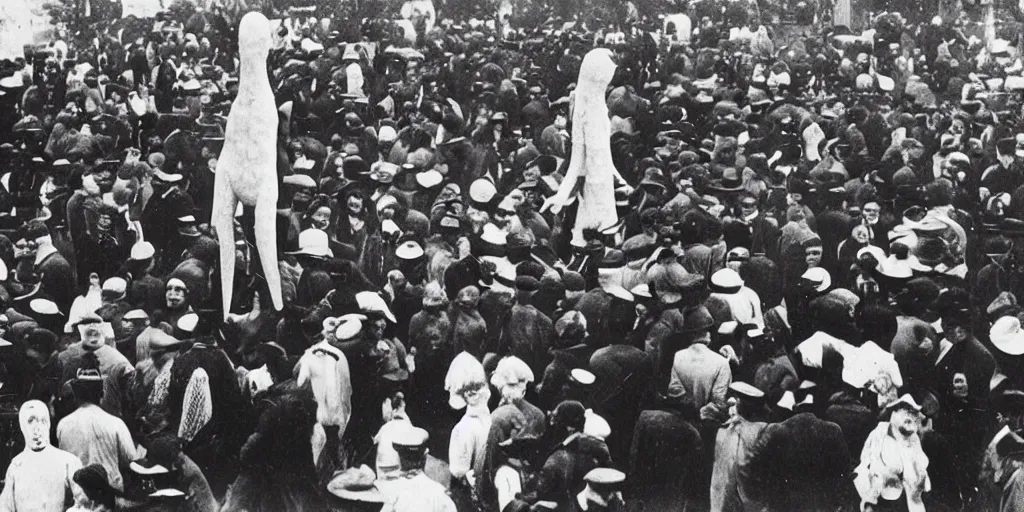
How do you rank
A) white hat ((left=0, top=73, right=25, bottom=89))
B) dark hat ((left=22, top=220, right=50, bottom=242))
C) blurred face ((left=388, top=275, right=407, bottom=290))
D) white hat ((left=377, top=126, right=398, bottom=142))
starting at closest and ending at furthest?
blurred face ((left=388, top=275, right=407, bottom=290)), dark hat ((left=22, top=220, right=50, bottom=242)), white hat ((left=377, top=126, right=398, bottom=142)), white hat ((left=0, top=73, right=25, bottom=89))

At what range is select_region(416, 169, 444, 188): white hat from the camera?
37.8ft

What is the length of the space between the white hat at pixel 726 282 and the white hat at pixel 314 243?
2793 mm

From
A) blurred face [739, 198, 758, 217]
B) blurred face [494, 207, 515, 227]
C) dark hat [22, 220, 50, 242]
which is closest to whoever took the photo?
blurred face [494, 207, 515, 227]

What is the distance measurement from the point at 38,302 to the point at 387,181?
9.12 feet

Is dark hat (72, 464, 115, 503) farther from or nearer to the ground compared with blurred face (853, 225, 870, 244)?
nearer to the ground

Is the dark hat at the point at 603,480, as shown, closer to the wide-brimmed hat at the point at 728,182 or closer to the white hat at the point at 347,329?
the white hat at the point at 347,329

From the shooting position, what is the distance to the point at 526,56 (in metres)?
13.6

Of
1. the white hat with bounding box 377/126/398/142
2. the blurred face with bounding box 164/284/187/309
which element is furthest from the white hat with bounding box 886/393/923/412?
the blurred face with bounding box 164/284/187/309

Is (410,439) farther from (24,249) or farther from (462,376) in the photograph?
(24,249)

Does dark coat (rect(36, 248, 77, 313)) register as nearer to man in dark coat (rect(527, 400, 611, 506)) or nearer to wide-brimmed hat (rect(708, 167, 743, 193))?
man in dark coat (rect(527, 400, 611, 506))

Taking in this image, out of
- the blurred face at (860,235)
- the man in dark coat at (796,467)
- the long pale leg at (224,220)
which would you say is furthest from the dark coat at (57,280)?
the blurred face at (860,235)

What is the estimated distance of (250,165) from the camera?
10734mm

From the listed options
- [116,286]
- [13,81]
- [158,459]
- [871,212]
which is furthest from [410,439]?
[13,81]

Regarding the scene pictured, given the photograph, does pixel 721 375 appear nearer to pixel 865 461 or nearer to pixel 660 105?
pixel 865 461
